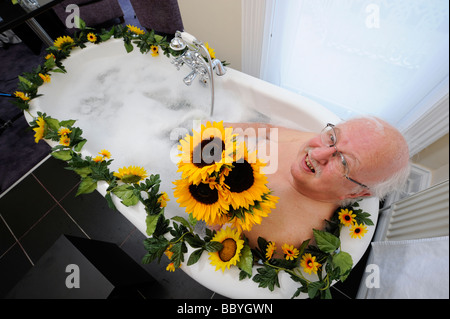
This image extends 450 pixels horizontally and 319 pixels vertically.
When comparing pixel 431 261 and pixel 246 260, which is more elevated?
pixel 431 261

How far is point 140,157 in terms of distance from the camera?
1608 mm

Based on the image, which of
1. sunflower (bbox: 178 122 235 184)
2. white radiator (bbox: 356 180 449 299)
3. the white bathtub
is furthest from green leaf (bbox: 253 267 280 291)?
the white bathtub

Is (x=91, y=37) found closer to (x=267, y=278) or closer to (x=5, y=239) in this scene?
(x=5, y=239)

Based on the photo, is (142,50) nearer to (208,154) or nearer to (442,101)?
(208,154)

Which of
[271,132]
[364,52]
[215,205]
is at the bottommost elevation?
[271,132]

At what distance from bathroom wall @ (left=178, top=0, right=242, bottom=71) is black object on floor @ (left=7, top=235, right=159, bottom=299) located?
148 cm

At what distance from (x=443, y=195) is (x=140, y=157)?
1.58 meters

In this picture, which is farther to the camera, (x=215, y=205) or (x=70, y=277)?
(x=70, y=277)

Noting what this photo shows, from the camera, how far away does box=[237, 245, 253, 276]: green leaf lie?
83 cm

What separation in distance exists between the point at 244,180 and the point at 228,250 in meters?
0.48

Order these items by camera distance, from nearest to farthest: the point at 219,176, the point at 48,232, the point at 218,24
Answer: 1. the point at 219,176
2. the point at 218,24
3. the point at 48,232

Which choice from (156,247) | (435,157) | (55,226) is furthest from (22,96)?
(435,157)

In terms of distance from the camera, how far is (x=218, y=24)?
57.6 inches
